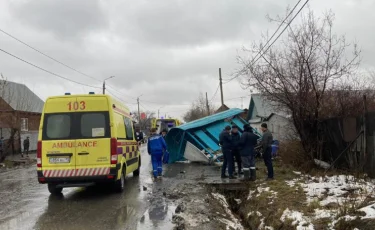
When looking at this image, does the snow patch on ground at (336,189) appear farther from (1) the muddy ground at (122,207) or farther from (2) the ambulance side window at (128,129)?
(2) the ambulance side window at (128,129)

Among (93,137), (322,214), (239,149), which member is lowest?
(322,214)

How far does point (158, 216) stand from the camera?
7059 millimetres

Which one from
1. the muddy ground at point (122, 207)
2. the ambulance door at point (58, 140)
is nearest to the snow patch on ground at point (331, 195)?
the muddy ground at point (122, 207)

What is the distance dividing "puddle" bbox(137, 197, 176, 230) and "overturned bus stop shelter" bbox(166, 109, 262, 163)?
23.8 ft

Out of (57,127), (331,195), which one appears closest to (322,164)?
(331,195)

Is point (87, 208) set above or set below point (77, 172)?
below

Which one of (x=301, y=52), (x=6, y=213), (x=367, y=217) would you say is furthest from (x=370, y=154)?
(x=6, y=213)

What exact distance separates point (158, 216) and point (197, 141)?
9020 millimetres

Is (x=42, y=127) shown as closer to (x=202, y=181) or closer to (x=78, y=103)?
(x=78, y=103)

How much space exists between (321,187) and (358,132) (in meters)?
2.60

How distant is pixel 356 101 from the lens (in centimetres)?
1173

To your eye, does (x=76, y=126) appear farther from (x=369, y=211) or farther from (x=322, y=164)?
(x=322, y=164)

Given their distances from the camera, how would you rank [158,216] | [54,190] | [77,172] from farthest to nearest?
[54,190]
[77,172]
[158,216]

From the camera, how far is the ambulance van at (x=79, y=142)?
28.3 ft
